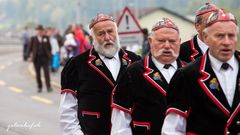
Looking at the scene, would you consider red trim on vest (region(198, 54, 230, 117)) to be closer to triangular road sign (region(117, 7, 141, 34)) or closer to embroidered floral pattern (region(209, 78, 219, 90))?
embroidered floral pattern (region(209, 78, 219, 90))

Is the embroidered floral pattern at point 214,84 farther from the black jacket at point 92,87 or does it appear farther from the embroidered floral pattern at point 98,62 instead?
A: the embroidered floral pattern at point 98,62

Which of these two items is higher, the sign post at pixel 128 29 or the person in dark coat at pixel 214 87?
the person in dark coat at pixel 214 87

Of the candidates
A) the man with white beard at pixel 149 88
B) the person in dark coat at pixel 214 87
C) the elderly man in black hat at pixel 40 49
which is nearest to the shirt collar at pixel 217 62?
the person in dark coat at pixel 214 87

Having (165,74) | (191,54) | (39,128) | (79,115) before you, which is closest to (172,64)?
(165,74)

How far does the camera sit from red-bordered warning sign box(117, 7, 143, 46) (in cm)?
1466

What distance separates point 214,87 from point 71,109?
2.12 metres

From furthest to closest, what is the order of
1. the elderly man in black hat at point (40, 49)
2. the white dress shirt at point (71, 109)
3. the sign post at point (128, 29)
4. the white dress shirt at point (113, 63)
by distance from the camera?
the elderly man in black hat at point (40, 49), the sign post at point (128, 29), the white dress shirt at point (113, 63), the white dress shirt at point (71, 109)

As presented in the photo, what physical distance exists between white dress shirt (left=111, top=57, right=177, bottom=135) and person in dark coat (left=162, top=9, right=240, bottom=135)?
842 mm

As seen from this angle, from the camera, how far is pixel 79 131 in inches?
223

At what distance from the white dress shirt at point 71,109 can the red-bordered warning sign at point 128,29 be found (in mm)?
8748

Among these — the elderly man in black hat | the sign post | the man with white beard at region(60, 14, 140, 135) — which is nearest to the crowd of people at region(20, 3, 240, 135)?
the man with white beard at region(60, 14, 140, 135)

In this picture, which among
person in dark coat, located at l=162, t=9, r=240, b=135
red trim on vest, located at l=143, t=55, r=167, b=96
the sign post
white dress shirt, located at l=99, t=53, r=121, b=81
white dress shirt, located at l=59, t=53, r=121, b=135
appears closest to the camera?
person in dark coat, located at l=162, t=9, r=240, b=135

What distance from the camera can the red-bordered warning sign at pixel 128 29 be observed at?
48.1 ft

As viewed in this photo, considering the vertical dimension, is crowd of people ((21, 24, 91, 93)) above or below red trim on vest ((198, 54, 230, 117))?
below
